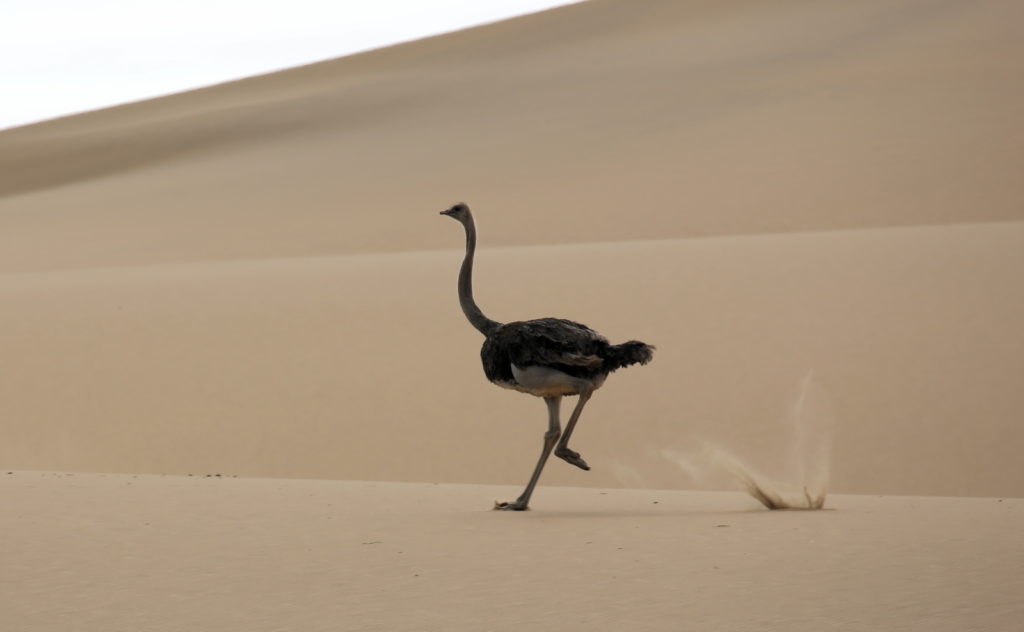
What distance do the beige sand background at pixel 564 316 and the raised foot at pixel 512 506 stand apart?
0.27 metres

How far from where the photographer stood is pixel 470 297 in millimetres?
10117

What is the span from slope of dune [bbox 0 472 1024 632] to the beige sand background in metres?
0.04

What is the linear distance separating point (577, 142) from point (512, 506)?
2688cm

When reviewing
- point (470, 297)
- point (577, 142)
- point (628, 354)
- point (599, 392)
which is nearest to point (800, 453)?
point (599, 392)

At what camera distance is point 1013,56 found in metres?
34.4

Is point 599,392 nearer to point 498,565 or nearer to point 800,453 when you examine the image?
point 800,453

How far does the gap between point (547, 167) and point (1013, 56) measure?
1081 centimetres

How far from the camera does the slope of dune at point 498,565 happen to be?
18.5 feet

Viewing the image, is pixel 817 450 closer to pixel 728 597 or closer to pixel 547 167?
pixel 728 597

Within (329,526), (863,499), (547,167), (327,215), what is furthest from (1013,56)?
(329,526)

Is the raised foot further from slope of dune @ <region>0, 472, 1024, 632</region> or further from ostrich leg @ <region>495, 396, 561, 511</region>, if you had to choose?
slope of dune @ <region>0, 472, 1024, 632</region>

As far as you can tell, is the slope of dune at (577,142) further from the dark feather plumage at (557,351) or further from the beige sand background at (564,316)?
the dark feather plumage at (557,351)

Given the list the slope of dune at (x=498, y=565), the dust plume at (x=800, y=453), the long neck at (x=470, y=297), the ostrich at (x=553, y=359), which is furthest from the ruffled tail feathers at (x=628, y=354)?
the dust plume at (x=800, y=453)

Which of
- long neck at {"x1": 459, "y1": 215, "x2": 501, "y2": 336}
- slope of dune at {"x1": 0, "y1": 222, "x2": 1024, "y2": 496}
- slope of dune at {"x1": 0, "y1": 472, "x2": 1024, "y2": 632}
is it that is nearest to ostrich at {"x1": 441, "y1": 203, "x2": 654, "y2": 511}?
long neck at {"x1": 459, "y1": 215, "x2": 501, "y2": 336}
